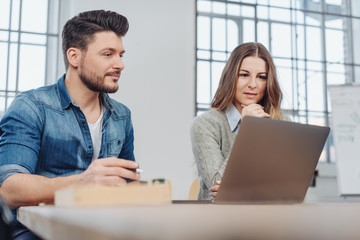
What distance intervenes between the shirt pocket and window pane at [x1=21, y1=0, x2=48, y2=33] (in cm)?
259

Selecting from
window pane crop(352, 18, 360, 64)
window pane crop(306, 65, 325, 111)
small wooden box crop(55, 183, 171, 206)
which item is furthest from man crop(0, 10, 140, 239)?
window pane crop(352, 18, 360, 64)

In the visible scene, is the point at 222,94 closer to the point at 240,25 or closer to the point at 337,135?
the point at 337,135

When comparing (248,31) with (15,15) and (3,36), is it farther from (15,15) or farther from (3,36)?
(3,36)

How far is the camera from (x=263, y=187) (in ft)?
3.47

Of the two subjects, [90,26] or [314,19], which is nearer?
[90,26]

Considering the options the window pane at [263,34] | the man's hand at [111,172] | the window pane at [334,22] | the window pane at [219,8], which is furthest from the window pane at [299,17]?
the man's hand at [111,172]

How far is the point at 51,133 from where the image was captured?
1534 millimetres

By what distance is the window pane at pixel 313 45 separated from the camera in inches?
188

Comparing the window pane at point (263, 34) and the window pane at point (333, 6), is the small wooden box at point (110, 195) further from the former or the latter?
the window pane at point (333, 6)

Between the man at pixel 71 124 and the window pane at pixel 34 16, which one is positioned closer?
the man at pixel 71 124

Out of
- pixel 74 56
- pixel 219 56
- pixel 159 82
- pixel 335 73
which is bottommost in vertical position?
pixel 74 56

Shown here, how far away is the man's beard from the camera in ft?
5.66

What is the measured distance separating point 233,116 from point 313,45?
3.14 m

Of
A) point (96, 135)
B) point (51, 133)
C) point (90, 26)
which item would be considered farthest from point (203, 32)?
point (51, 133)
